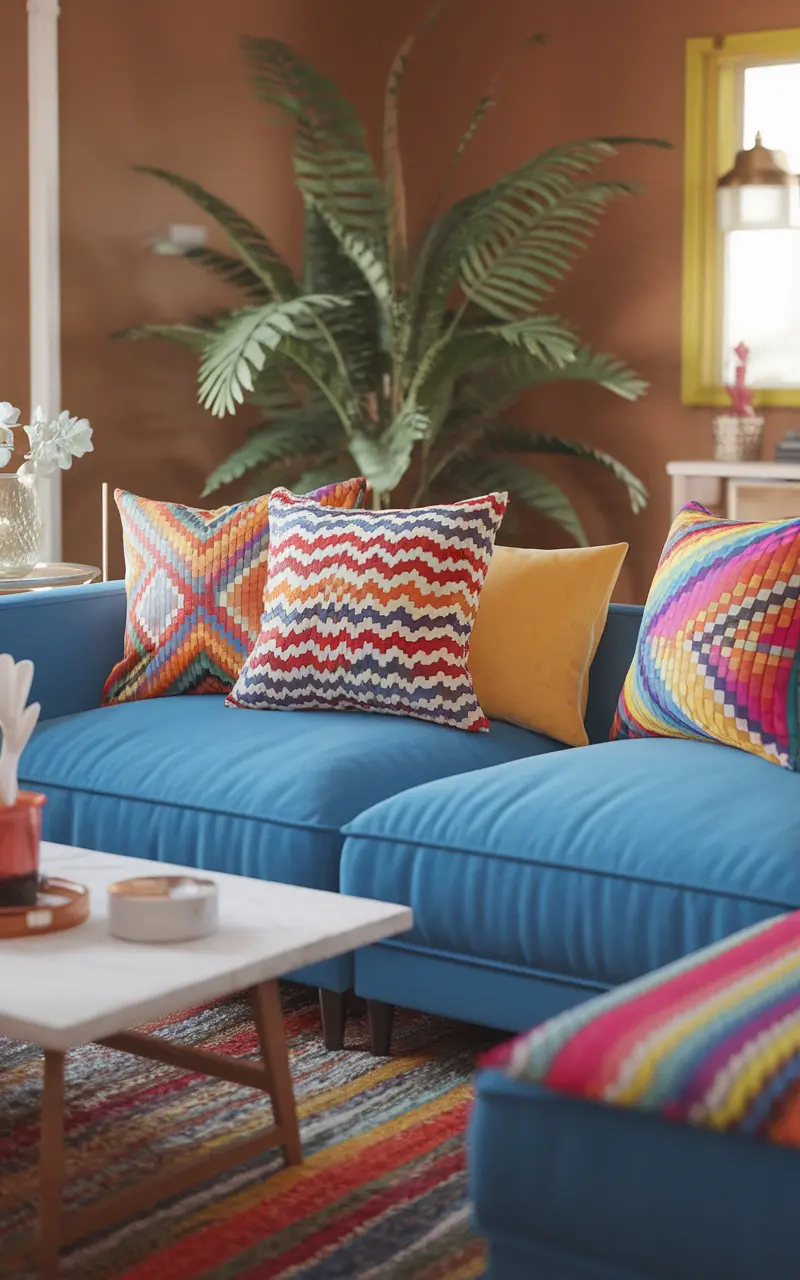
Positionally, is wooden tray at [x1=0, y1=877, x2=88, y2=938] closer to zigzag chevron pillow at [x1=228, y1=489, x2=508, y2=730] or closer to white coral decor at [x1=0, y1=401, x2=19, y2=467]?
zigzag chevron pillow at [x1=228, y1=489, x2=508, y2=730]

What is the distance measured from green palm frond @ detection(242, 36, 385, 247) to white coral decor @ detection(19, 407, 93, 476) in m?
1.69

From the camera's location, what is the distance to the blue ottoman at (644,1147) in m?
1.31

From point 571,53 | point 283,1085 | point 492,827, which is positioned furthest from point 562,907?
point 571,53

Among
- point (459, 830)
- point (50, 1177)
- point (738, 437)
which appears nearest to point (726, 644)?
point (459, 830)

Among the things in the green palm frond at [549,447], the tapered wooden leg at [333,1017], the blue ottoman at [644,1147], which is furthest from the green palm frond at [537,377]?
the blue ottoman at [644,1147]

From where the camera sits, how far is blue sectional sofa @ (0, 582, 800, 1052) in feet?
7.30

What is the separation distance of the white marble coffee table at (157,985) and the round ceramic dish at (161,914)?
0.01 meters

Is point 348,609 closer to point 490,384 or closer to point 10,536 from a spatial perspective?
point 10,536

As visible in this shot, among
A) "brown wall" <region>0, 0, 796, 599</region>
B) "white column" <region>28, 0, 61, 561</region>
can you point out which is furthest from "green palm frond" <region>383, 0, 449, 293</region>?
"white column" <region>28, 0, 61, 561</region>

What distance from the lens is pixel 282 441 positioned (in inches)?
198

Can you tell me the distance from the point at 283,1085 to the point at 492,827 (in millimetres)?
480

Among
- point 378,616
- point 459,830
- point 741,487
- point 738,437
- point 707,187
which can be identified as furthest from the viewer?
point 707,187

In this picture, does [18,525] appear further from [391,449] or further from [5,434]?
[391,449]

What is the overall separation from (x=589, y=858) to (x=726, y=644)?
1.67 ft
